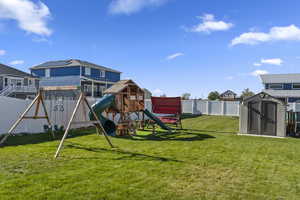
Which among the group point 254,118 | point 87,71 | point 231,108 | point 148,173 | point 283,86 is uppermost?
point 87,71

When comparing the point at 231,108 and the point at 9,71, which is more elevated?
the point at 9,71

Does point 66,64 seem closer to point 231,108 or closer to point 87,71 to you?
point 87,71

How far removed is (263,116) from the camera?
10109 millimetres

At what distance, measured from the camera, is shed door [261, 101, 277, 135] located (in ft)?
32.4

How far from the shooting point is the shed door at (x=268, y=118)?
32.4 ft

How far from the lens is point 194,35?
1611 cm

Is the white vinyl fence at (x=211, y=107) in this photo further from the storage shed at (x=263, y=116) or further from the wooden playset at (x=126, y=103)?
the wooden playset at (x=126, y=103)

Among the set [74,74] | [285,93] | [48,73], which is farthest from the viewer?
[48,73]

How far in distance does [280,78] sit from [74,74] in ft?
93.2

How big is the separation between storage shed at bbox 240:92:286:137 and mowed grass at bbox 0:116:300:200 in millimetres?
3052

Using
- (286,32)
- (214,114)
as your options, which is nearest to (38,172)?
(286,32)

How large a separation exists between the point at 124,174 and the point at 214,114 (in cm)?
1921

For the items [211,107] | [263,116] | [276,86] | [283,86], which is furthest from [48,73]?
[283,86]

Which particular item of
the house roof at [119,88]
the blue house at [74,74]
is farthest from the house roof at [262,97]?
the blue house at [74,74]
